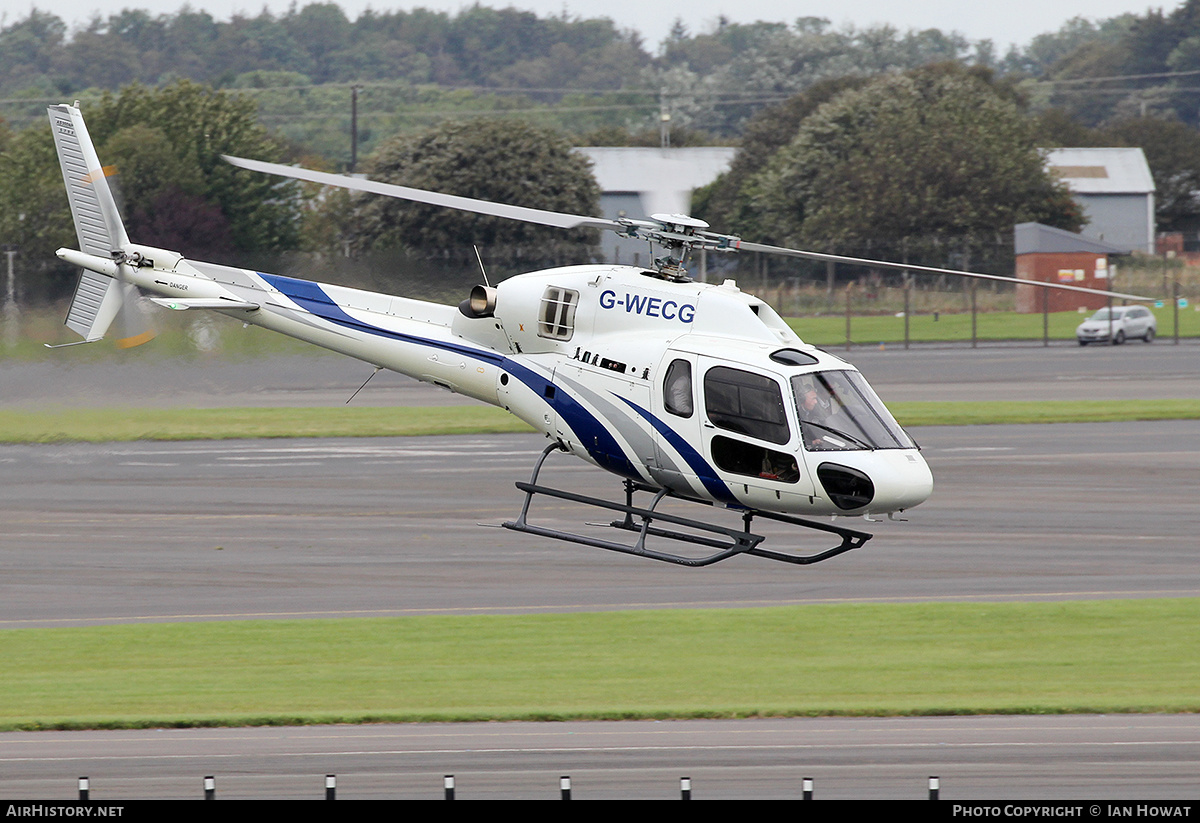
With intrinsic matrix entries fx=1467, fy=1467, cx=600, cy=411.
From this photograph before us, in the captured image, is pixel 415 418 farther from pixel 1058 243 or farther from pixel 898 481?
pixel 1058 243

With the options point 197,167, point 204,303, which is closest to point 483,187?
point 197,167

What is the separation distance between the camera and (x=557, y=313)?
63.6 ft

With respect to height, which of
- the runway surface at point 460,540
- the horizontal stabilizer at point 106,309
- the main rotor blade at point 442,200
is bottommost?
the runway surface at point 460,540

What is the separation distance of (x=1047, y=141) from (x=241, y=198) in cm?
6980

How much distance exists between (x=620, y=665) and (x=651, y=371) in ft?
23.0

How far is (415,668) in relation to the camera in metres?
23.5

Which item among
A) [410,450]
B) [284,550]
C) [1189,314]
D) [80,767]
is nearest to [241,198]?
[410,450]

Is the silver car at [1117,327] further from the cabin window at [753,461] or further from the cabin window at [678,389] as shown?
the cabin window at [753,461]

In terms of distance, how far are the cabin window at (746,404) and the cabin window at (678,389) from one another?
29 cm

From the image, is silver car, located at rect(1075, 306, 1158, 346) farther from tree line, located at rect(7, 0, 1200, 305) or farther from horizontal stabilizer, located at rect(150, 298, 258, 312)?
horizontal stabilizer, located at rect(150, 298, 258, 312)

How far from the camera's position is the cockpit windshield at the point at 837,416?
1711cm

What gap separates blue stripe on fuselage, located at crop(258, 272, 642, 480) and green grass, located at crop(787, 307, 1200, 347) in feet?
143

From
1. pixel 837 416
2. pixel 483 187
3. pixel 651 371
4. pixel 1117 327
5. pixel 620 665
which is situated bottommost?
pixel 620 665

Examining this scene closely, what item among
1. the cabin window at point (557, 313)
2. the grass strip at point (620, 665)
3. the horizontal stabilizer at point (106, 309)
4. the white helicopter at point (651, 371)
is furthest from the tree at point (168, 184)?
the cabin window at point (557, 313)
